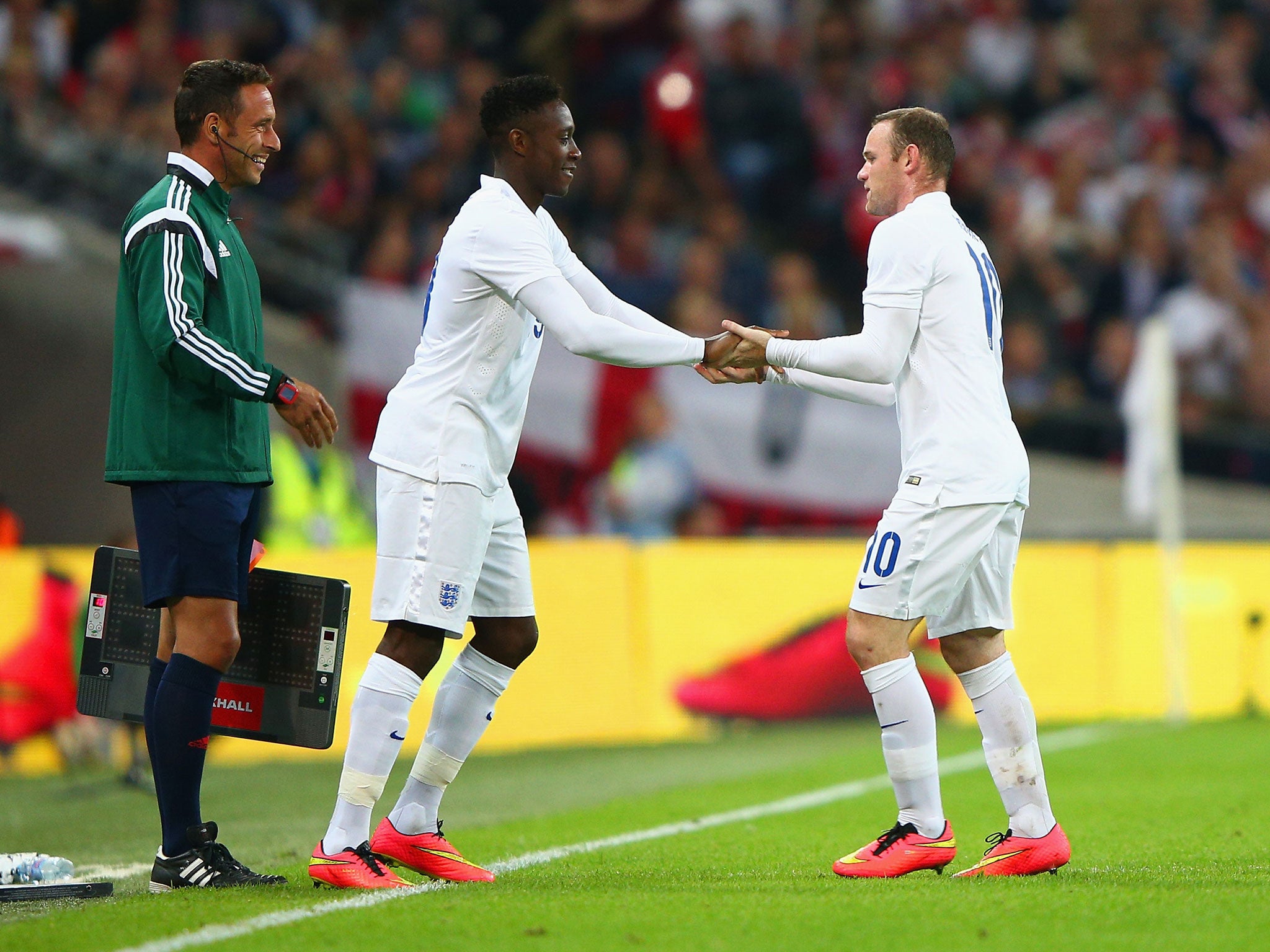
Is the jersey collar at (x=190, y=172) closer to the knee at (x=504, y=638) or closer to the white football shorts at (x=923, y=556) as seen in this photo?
the knee at (x=504, y=638)

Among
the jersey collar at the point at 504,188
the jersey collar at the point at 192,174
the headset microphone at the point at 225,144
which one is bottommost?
the jersey collar at the point at 504,188

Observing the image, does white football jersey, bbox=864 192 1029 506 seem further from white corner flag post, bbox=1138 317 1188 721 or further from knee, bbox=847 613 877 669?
white corner flag post, bbox=1138 317 1188 721

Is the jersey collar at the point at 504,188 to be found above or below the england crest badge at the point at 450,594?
above

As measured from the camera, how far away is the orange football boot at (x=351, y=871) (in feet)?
16.0

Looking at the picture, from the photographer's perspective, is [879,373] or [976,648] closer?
[879,373]

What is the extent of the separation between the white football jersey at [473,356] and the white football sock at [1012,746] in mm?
1635

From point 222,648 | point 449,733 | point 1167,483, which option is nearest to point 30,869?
point 222,648

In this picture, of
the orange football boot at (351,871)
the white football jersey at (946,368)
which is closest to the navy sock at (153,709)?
the orange football boot at (351,871)

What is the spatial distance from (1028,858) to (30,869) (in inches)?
119

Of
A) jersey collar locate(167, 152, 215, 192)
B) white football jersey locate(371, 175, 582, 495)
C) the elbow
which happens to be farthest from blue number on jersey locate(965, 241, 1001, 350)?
jersey collar locate(167, 152, 215, 192)

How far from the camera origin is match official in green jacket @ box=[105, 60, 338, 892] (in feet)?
16.3

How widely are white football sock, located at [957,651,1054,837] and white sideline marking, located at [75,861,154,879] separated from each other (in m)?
2.75

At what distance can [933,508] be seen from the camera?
502 centimetres

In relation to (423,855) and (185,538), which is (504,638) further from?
(185,538)
